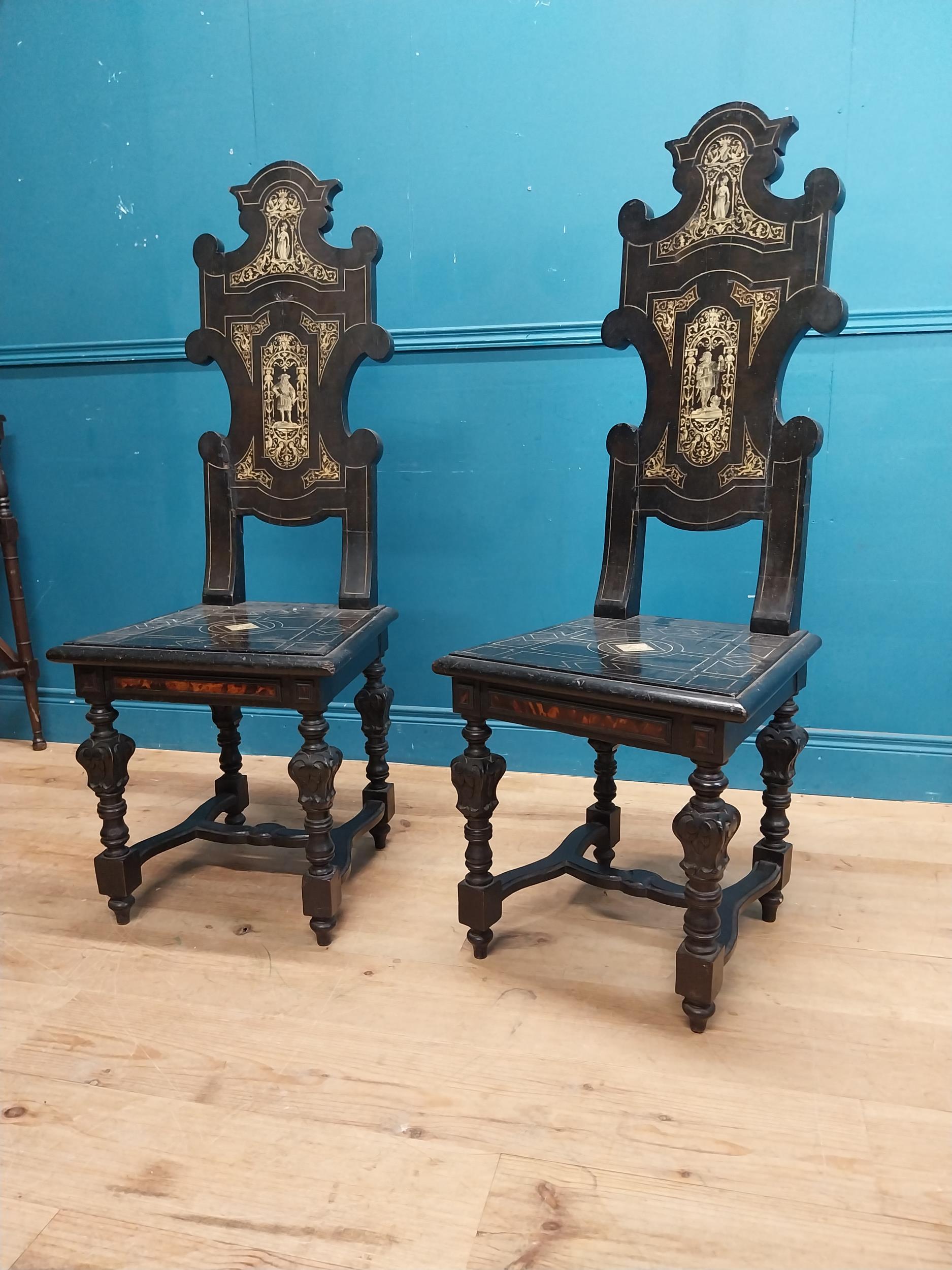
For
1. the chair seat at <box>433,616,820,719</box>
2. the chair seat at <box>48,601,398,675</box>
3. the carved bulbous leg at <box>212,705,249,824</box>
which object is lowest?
the carved bulbous leg at <box>212,705,249,824</box>

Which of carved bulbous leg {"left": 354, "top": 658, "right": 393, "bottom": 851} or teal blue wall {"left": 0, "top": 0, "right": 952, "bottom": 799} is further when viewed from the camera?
teal blue wall {"left": 0, "top": 0, "right": 952, "bottom": 799}

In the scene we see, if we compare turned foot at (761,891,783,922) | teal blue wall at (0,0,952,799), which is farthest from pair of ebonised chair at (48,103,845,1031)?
teal blue wall at (0,0,952,799)

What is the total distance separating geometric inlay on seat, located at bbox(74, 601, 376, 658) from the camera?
1865 millimetres

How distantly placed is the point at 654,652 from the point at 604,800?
0.56 metres

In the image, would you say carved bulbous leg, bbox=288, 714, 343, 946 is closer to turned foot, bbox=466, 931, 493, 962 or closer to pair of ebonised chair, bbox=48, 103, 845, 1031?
pair of ebonised chair, bbox=48, 103, 845, 1031

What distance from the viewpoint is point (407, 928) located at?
1968 mm

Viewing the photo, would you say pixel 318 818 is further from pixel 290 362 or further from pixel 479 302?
pixel 479 302

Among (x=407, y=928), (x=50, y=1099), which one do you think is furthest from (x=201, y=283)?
(x=50, y=1099)

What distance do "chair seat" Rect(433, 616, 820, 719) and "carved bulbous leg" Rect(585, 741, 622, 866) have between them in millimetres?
337

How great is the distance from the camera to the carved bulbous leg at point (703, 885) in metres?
1.56

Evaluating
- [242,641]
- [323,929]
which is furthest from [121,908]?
[242,641]

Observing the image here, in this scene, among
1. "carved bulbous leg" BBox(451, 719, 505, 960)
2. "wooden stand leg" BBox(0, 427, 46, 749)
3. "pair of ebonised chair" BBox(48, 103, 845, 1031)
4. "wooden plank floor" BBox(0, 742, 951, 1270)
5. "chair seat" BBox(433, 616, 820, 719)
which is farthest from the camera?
"wooden stand leg" BBox(0, 427, 46, 749)

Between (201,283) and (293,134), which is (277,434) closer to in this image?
(201,283)

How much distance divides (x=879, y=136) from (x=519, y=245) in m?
0.97
